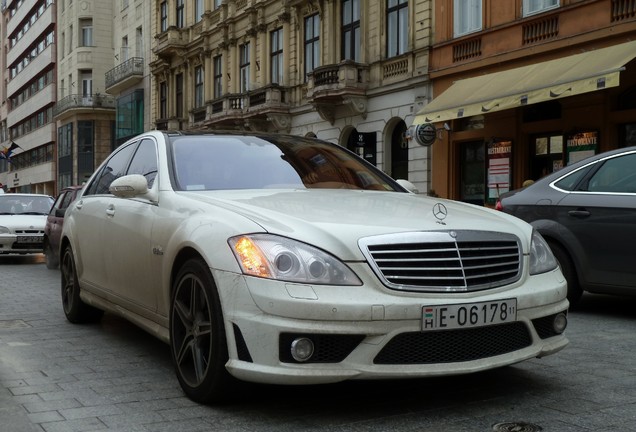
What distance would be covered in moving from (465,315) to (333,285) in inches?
24.7

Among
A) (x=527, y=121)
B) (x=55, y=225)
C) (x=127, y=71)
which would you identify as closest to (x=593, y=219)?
(x=55, y=225)

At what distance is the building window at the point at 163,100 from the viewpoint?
133 ft

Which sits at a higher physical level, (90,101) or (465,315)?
(90,101)

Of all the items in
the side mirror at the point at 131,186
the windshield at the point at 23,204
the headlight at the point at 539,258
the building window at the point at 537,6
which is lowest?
the headlight at the point at 539,258

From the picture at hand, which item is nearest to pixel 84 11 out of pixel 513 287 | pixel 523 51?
pixel 523 51

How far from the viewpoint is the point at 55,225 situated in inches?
506

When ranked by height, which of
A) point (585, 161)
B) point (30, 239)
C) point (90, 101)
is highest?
point (90, 101)

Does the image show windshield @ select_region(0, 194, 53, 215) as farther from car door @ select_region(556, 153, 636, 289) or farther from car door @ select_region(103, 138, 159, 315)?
car door @ select_region(556, 153, 636, 289)

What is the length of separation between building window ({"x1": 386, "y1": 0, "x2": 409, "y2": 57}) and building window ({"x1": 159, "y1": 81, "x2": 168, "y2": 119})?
19.6m

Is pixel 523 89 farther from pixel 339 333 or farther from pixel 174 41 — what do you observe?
pixel 174 41

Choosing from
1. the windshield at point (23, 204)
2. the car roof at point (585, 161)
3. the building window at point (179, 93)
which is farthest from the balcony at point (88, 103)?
the car roof at point (585, 161)

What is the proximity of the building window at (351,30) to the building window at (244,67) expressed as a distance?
7.25 meters

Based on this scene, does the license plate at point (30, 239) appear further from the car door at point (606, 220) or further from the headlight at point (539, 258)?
the headlight at point (539, 258)

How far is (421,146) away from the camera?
71.4ft
